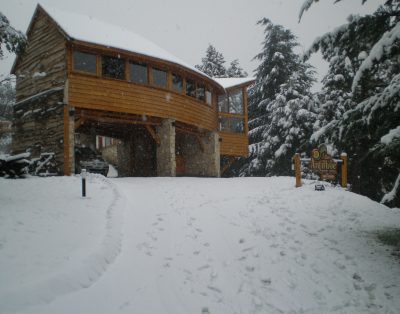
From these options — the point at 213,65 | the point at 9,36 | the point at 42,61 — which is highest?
the point at 213,65

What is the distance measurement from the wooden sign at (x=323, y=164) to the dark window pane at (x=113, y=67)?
894 cm

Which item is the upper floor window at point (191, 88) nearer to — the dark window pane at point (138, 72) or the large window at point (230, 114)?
the large window at point (230, 114)

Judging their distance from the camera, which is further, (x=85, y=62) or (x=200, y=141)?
(x=200, y=141)

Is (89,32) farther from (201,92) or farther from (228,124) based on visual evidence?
(228,124)

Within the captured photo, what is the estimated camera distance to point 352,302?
4605mm

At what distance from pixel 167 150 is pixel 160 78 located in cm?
366

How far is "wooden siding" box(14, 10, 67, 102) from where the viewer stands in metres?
13.9

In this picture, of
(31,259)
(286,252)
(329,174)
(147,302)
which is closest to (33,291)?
(31,259)

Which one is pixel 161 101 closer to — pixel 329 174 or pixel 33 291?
pixel 329 174

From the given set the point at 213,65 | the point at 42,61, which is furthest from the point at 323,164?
the point at 213,65

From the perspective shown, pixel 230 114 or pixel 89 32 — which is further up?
pixel 89 32

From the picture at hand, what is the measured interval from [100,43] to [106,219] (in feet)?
29.7

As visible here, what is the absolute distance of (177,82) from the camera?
57.5 feet

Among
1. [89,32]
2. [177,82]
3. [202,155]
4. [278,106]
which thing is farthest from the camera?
[278,106]
